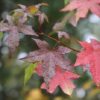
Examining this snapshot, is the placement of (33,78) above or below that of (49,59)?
below

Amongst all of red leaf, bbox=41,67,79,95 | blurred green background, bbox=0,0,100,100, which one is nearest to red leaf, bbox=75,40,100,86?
red leaf, bbox=41,67,79,95

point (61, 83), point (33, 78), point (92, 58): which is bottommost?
point (33, 78)

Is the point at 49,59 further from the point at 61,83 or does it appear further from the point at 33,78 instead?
the point at 33,78

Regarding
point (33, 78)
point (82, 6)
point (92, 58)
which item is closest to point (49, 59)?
point (92, 58)

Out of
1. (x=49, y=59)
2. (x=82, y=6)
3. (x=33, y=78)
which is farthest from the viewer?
(x=33, y=78)

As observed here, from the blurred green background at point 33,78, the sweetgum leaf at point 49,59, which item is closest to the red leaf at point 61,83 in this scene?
the sweetgum leaf at point 49,59

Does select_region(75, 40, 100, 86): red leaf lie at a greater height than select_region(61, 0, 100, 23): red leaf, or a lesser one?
lesser

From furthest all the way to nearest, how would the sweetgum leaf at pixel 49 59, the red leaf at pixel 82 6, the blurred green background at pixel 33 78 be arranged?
1. the blurred green background at pixel 33 78
2. the red leaf at pixel 82 6
3. the sweetgum leaf at pixel 49 59

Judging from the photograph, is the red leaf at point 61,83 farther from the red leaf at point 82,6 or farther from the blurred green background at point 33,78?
the blurred green background at point 33,78

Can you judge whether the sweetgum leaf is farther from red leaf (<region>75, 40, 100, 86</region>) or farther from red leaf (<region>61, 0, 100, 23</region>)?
red leaf (<region>61, 0, 100, 23</region>)
